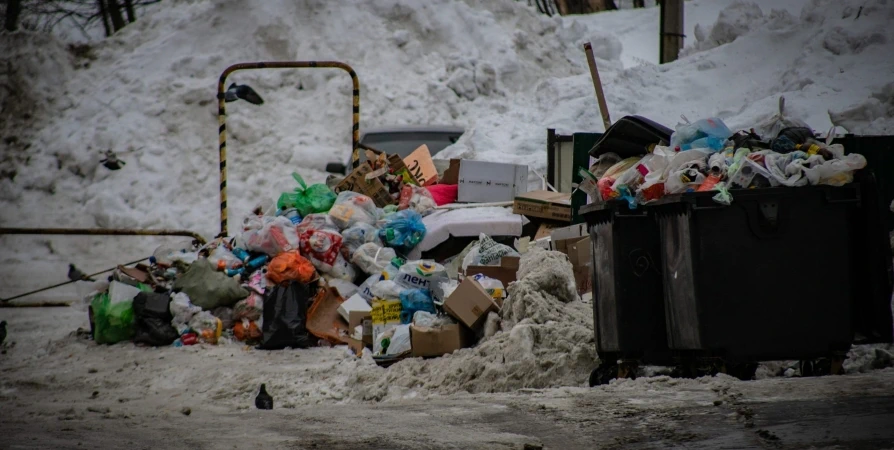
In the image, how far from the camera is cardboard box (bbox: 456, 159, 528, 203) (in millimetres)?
10836

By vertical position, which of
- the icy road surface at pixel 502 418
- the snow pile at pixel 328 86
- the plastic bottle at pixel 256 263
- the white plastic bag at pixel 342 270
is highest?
the snow pile at pixel 328 86

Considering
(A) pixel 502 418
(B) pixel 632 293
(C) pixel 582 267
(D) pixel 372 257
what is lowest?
(A) pixel 502 418

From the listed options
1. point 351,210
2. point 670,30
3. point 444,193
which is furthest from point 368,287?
point 670,30

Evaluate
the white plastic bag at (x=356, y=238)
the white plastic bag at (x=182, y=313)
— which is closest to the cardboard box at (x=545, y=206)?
the white plastic bag at (x=356, y=238)

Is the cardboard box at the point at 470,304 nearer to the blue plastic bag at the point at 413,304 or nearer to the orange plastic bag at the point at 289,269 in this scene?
the blue plastic bag at the point at 413,304

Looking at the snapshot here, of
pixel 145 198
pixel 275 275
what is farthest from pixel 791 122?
pixel 145 198

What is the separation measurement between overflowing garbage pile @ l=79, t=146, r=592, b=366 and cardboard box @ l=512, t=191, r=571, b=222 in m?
0.12

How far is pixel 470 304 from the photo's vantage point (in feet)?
23.7

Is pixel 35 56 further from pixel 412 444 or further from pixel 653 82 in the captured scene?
pixel 412 444

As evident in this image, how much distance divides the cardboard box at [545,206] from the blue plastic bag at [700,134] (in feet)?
10.5

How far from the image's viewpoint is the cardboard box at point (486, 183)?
1084 centimetres

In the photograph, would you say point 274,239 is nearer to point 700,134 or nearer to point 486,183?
point 486,183

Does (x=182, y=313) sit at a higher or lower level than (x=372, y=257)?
lower

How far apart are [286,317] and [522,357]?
10.1 feet
